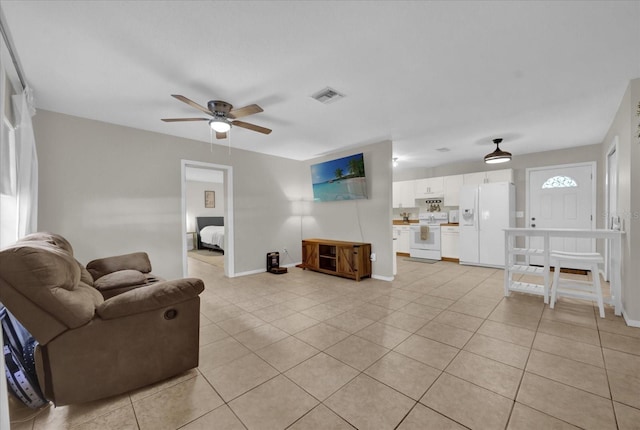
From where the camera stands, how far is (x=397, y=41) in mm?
1929

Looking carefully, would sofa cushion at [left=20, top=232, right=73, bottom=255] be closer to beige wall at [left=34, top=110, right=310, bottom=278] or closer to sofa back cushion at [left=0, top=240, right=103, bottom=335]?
sofa back cushion at [left=0, top=240, right=103, bottom=335]

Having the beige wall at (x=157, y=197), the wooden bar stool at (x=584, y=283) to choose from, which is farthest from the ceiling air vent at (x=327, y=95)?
the wooden bar stool at (x=584, y=283)

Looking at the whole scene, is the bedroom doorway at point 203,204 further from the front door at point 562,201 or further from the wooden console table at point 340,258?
the front door at point 562,201

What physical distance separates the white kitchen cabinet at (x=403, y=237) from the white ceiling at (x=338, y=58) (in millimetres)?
3567

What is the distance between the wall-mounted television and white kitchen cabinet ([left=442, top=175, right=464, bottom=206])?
2644 millimetres

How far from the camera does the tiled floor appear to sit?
1478mm

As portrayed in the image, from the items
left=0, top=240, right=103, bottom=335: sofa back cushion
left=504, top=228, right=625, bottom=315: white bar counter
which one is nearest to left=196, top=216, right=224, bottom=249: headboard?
left=0, top=240, right=103, bottom=335: sofa back cushion

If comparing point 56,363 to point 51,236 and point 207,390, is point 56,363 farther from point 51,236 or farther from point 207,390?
point 51,236

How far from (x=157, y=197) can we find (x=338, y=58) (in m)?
3.32

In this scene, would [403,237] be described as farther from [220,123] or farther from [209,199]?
[209,199]

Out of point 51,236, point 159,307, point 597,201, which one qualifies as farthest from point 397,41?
point 597,201

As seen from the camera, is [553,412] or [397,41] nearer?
[553,412]

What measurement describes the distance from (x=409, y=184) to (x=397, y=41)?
211 inches

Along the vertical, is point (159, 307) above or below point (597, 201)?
below
